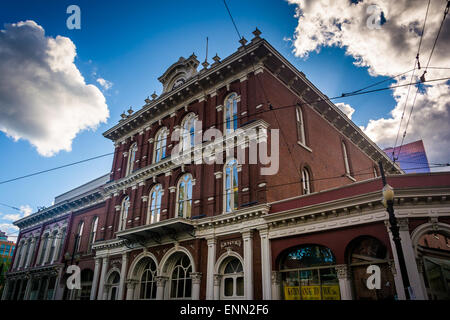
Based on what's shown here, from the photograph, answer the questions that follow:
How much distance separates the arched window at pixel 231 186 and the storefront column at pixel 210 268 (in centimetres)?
187

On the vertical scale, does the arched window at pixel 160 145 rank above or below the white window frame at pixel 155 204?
above

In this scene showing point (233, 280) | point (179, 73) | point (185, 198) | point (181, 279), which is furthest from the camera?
point (179, 73)

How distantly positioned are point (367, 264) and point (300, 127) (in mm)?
10627

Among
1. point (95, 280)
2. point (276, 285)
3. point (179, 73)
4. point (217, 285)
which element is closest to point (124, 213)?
point (95, 280)

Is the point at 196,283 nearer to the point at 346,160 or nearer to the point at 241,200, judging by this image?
the point at 241,200

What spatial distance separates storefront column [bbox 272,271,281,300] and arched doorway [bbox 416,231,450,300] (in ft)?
18.0

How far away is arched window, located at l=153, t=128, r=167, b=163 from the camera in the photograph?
22927 millimetres

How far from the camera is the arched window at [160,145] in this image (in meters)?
22.9

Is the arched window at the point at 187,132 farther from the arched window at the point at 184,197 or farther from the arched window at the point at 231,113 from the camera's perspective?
the arched window at the point at 231,113

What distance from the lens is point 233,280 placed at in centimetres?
1569

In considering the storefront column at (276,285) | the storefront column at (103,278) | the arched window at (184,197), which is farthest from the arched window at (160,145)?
the storefront column at (276,285)
